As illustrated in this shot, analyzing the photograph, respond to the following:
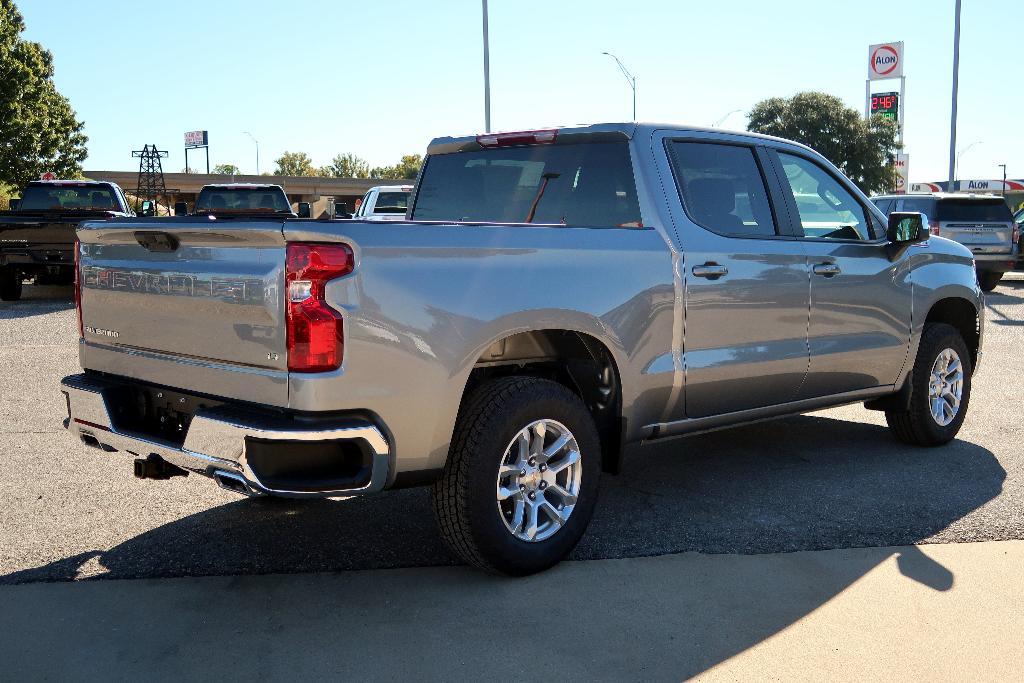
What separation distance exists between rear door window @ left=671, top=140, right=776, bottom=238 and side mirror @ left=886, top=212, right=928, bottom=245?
939 millimetres

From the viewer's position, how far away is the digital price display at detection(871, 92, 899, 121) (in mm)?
92125

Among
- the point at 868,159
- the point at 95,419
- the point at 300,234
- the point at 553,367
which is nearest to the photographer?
the point at 300,234

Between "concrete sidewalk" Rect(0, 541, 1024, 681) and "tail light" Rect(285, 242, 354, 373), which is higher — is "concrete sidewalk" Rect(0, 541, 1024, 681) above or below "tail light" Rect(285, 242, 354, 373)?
below

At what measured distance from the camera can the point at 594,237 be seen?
4.57 meters

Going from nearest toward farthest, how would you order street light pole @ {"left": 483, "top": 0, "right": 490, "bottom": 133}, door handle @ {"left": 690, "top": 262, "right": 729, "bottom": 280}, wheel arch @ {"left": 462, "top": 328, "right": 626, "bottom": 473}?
wheel arch @ {"left": 462, "top": 328, "right": 626, "bottom": 473}, door handle @ {"left": 690, "top": 262, "right": 729, "bottom": 280}, street light pole @ {"left": 483, "top": 0, "right": 490, "bottom": 133}

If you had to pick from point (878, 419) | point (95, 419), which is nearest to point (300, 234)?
point (95, 419)

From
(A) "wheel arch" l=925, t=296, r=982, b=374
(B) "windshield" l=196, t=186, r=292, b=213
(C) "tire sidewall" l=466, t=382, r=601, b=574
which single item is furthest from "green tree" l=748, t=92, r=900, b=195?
(C) "tire sidewall" l=466, t=382, r=601, b=574

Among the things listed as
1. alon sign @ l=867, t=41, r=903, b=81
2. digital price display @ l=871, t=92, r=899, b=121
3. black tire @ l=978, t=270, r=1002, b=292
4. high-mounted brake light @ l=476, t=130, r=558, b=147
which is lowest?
black tire @ l=978, t=270, r=1002, b=292

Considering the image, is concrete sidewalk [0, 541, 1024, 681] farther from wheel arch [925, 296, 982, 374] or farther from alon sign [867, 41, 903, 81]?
alon sign [867, 41, 903, 81]

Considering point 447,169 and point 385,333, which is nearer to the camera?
point 385,333

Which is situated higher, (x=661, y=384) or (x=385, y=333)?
Answer: (x=385, y=333)

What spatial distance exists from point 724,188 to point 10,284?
582 inches

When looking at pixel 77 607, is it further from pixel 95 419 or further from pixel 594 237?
pixel 594 237

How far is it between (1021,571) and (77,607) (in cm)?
377
